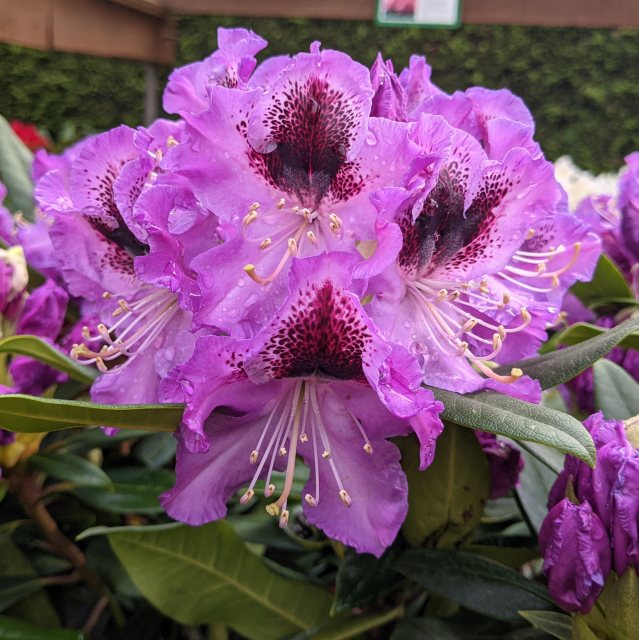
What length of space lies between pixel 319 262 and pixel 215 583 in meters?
0.39

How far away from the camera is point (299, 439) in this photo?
1.95 feet

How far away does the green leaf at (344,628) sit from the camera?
0.69m

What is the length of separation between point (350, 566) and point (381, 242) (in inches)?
13.0

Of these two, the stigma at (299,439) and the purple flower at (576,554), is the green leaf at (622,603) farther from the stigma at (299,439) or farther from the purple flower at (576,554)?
the stigma at (299,439)

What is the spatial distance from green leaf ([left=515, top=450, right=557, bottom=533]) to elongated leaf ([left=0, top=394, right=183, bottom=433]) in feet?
1.20

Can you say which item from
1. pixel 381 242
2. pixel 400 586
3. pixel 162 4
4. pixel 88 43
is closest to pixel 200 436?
pixel 381 242

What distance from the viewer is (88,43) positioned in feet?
4.77

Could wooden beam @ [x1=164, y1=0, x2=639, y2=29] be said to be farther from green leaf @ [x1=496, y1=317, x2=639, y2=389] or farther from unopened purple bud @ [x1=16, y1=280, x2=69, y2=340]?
green leaf @ [x1=496, y1=317, x2=639, y2=389]

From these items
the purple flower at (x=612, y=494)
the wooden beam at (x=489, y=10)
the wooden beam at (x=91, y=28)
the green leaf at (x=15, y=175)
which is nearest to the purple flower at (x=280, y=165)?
the purple flower at (x=612, y=494)

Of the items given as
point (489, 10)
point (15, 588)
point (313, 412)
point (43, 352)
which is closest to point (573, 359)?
point (313, 412)

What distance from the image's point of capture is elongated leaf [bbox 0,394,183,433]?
20.0 inches

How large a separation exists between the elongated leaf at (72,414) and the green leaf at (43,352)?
0.15 meters

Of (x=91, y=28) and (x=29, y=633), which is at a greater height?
(x=91, y=28)

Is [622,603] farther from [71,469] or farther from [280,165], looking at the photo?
[71,469]
